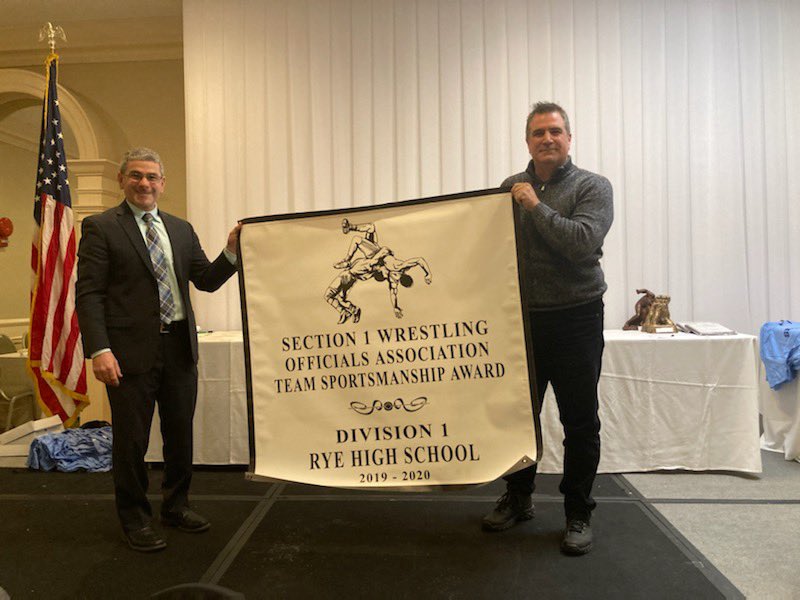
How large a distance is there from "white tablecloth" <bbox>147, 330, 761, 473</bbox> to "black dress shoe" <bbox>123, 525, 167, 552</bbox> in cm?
191

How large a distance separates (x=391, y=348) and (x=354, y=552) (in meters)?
0.78

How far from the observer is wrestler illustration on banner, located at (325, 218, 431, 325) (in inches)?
82.6

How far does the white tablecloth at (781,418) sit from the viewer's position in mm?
3326

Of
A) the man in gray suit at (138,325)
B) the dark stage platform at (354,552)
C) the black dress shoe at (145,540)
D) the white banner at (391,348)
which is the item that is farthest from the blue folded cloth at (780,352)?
the black dress shoe at (145,540)

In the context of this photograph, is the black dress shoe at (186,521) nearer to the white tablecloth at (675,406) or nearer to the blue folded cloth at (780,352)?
the white tablecloth at (675,406)

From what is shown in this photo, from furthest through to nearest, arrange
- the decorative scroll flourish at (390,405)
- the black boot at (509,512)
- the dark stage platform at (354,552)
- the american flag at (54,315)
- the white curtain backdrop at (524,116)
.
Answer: the white curtain backdrop at (524,116)
the american flag at (54,315)
the black boot at (509,512)
the decorative scroll flourish at (390,405)
the dark stage platform at (354,552)

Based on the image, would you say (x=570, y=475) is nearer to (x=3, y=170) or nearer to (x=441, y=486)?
(x=441, y=486)

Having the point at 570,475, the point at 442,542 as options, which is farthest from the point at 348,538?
the point at 570,475

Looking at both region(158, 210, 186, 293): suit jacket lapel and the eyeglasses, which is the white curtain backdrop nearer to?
region(158, 210, 186, 293): suit jacket lapel

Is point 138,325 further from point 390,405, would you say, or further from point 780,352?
point 780,352

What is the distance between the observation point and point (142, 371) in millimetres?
2240

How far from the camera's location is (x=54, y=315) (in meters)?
3.58

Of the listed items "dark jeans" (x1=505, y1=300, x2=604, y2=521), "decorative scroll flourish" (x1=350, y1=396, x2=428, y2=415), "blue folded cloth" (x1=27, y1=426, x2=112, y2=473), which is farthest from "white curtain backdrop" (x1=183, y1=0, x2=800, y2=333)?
"decorative scroll flourish" (x1=350, y1=396, x2=428, y2=415)

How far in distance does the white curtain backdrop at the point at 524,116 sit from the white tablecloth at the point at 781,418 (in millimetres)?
512
